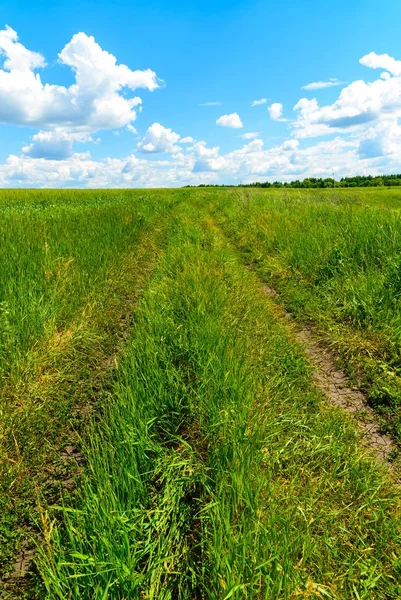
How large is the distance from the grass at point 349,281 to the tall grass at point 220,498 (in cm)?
92

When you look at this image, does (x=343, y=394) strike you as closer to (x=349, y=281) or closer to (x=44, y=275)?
(x=349, y=281)

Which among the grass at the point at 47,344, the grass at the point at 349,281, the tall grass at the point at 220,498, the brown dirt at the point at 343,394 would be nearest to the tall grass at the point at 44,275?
the grass at the point at 47,344

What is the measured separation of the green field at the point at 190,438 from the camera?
1.69m

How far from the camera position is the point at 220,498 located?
1.96 meters

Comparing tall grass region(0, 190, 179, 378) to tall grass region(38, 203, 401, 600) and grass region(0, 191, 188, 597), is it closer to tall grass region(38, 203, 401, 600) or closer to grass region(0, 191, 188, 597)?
grass region(0, 191, 188, 597)

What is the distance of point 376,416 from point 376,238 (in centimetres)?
439

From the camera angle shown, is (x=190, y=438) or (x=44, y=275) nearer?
(x=190, y=438)

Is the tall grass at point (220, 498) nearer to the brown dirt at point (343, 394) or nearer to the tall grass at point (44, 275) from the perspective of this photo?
the brown dirt at point (343, 394)

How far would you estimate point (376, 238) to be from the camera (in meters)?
6.72

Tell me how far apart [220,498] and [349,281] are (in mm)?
4870

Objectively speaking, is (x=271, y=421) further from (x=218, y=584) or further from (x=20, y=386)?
(x=20, y=386)

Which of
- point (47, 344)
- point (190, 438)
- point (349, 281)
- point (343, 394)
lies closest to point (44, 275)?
point (47, 344)

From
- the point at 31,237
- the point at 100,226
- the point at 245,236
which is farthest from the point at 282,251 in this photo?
the point at 31,237

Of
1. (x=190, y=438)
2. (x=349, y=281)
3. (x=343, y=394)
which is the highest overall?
(x=349, y=281)
